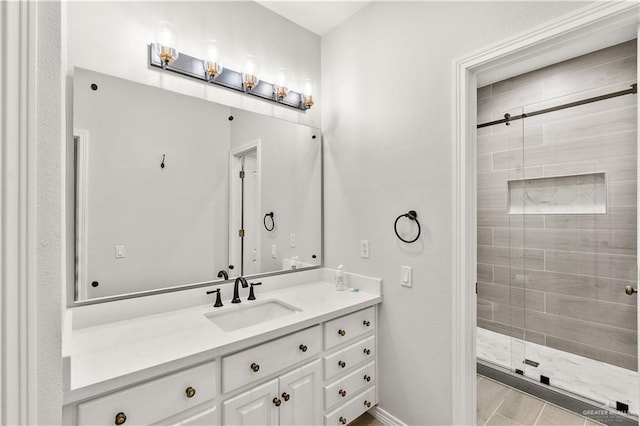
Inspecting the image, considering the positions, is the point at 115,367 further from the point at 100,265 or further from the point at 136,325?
the point at 100,265

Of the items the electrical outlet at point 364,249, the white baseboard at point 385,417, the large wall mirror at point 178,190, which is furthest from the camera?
the electrical outlet at point 364,249

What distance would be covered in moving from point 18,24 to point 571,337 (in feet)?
11.2

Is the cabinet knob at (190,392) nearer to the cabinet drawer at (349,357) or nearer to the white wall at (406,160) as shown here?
the cabinet drawer at (349,357)

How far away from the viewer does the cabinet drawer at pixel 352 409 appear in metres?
1.66

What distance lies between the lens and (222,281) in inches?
71.5

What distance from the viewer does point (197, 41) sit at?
176 cm

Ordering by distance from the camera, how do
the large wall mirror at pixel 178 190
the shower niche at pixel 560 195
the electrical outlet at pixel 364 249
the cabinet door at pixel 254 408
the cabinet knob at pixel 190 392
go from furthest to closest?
the shower niche at pixel 560 195 → the electrical outlet at pixel 364 249 → the large wall mirror at pixel 178 190 → the cabinet door at pixel 254 408 → the cabinet knob at pixel 190 392

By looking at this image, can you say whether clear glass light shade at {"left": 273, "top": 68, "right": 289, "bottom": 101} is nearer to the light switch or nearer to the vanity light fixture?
the vanity light fixture

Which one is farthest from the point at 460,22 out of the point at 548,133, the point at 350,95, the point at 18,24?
the point at 18,24

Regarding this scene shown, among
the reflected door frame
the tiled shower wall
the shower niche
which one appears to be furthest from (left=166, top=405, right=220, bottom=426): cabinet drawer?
the shower niche

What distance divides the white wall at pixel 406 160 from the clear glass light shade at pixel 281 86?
0.38 metres

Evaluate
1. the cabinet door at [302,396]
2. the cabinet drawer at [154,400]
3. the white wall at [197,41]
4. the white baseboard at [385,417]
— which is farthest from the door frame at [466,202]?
the cabinet drawer at [154,400]

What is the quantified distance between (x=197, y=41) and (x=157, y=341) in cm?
158

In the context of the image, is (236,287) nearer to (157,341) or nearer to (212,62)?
(157,341)
